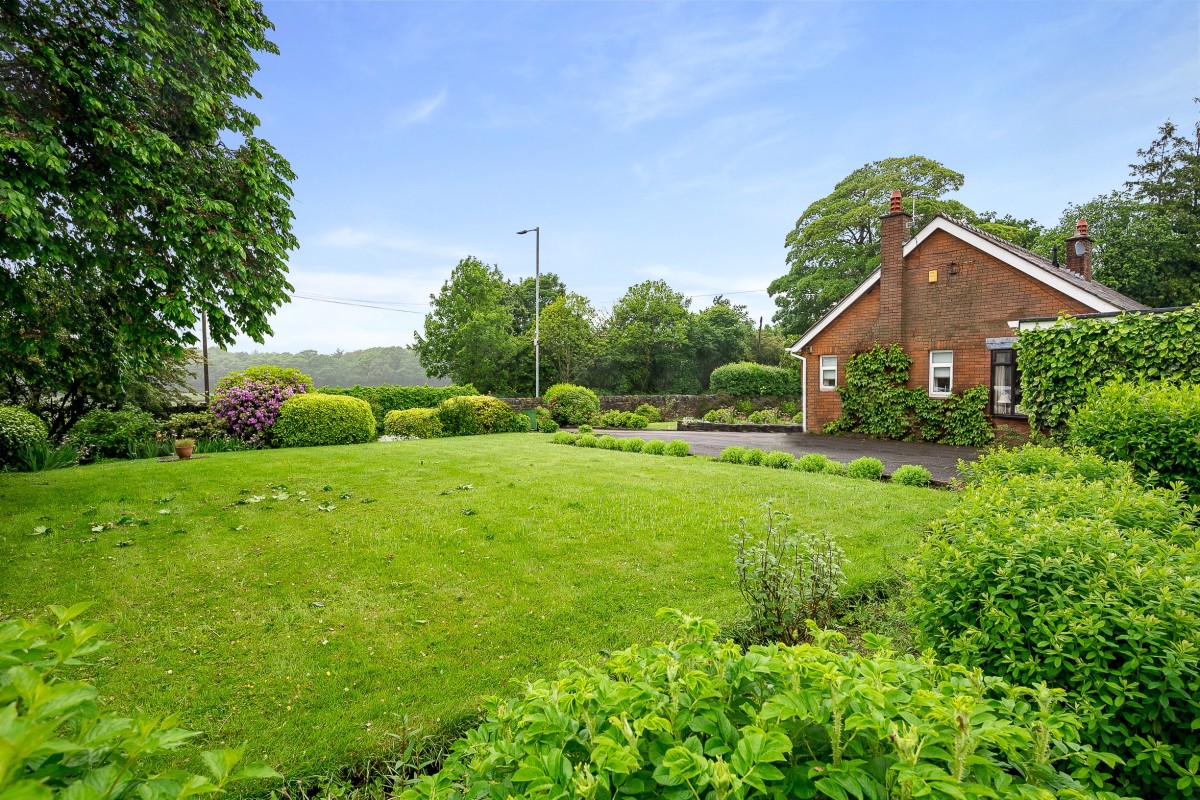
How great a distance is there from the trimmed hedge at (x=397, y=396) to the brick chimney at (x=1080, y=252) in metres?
23.0

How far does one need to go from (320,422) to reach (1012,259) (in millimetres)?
19461

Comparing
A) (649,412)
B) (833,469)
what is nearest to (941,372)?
(833,469)

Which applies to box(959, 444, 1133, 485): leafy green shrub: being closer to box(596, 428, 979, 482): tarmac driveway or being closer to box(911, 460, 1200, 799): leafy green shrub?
box(911, 460, 1200, 799): leafy green shrub

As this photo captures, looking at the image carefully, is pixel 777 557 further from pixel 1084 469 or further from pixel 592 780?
pixel 592 780

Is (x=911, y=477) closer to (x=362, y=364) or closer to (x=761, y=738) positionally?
(x=761, y=738)

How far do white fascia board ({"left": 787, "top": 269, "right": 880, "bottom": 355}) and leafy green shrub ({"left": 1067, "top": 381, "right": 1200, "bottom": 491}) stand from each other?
13070mm

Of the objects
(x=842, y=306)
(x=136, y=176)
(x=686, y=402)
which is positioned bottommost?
(x=686, y=402)

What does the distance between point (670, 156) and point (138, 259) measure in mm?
20268

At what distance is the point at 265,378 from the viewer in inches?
562

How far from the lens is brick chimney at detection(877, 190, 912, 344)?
54.1ft

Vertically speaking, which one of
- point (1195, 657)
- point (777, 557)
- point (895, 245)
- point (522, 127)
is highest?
point (522, 127)

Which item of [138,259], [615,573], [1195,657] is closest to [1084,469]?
[1195,657]

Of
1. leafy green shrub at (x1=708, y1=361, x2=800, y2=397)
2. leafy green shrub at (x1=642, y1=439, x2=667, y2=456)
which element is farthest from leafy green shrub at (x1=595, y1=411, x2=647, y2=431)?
leafy green shrub at (x1=642, y1=439, x2=667, y2=456)

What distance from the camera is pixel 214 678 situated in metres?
3.35
